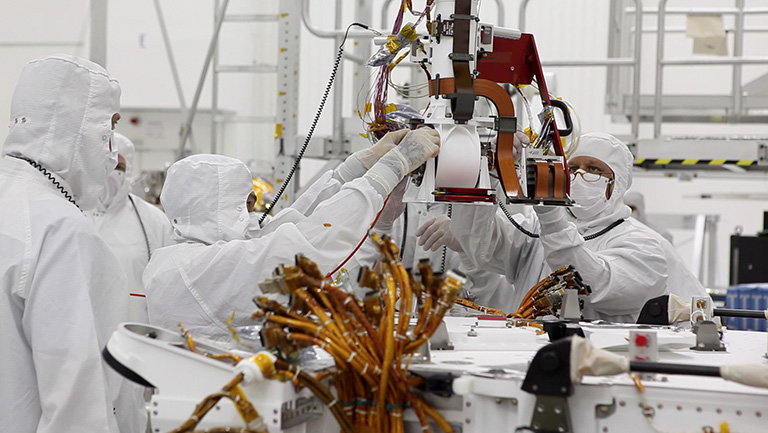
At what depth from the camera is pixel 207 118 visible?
7.96 m

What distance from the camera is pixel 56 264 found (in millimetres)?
1853

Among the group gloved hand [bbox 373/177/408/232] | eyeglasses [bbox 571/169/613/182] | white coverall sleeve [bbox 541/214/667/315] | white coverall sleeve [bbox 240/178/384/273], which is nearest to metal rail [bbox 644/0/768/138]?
eyeglasses [bbox 571/169/613/182]

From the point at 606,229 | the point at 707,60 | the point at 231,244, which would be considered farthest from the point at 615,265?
the point at 707,60

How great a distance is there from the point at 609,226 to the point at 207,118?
5660 mm

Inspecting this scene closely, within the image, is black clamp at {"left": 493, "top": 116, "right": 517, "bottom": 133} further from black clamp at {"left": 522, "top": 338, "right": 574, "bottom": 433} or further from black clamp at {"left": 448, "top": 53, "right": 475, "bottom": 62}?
black clamp at {"left": 522, "top": 338, "right": 574, "bottom": 433}

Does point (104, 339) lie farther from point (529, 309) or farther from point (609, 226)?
point (609, 226)

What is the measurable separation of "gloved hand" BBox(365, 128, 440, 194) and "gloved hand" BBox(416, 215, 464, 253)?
2.68 feet

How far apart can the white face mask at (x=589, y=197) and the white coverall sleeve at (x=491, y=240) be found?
0.18 metres

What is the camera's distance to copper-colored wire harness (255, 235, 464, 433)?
1.32 m

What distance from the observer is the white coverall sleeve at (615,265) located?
100 inches

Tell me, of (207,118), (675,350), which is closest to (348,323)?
(675,350)

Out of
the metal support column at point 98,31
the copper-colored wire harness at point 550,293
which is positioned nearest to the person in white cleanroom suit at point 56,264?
the copper-colored wire harness at point 550,293

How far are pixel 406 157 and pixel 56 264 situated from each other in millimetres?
841

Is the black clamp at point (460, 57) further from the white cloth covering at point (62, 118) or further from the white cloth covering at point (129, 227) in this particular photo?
the white cloth covering at point (129, 227)
